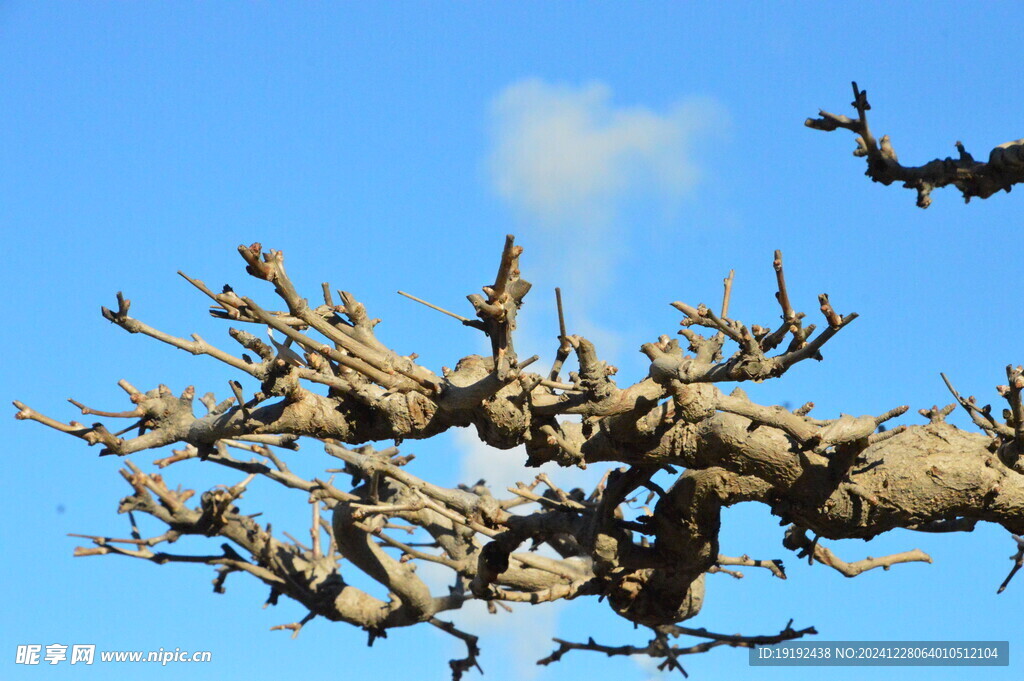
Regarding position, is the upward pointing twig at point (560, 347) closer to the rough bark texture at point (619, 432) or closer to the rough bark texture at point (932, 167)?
the rough bark texture at point (619, 432)

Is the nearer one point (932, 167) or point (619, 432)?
point (932, 167)

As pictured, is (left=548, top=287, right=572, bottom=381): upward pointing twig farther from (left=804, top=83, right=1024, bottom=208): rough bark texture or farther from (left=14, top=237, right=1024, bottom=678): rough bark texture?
(left=804, top=83, right=1024, bottom=208): rough bark texture

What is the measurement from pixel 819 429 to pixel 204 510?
451cm

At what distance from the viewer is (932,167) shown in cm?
454

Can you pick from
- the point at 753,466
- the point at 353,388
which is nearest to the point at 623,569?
the point at 753,466

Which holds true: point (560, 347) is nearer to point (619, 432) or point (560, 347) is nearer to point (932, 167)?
point (619, 432)

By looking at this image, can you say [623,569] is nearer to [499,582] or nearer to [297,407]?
[499,582]

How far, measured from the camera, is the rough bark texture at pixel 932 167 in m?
4.39

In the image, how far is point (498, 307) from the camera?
4.36 m

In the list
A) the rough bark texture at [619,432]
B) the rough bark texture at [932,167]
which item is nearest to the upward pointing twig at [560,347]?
the rough bark texture at [619,432]

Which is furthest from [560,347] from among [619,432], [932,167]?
[932,167]

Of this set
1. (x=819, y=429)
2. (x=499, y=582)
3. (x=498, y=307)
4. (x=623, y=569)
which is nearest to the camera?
(x=498, y=307)

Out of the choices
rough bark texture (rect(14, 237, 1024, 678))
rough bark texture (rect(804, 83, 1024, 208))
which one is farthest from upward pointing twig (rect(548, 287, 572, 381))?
rough bark texture (rect(804, 83, 1024, 208))

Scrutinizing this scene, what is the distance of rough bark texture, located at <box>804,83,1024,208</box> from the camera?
4395 millimetres
